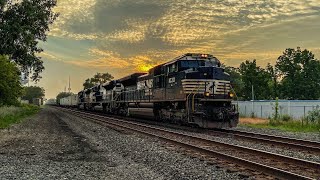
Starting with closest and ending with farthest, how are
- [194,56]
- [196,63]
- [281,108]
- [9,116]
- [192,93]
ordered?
[192,93]
[196,63]
[194,56]
[9,116]
[281,108]

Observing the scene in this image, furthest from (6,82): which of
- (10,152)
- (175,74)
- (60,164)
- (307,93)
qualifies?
(307,93)

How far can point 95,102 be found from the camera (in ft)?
171

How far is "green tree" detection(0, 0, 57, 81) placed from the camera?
3931 centimetres

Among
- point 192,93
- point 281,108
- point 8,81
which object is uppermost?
point 8,81

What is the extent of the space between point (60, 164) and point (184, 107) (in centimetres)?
1118

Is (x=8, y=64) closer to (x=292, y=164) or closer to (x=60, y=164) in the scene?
(x=60, y=164)

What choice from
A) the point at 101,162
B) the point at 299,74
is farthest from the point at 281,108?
the point at 299,74

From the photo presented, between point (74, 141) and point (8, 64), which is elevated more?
point (8, 64)

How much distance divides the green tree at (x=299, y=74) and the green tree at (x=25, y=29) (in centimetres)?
6223

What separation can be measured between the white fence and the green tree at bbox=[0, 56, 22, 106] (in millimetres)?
22774

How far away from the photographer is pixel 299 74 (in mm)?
91438

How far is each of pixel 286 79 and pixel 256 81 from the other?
749 centimetres

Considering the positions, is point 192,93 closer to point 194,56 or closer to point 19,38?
point 194,56

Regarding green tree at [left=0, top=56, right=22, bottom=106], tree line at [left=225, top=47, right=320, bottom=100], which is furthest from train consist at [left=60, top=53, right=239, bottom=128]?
tree line at [left=225, top=47, right=320, bottom=100]
